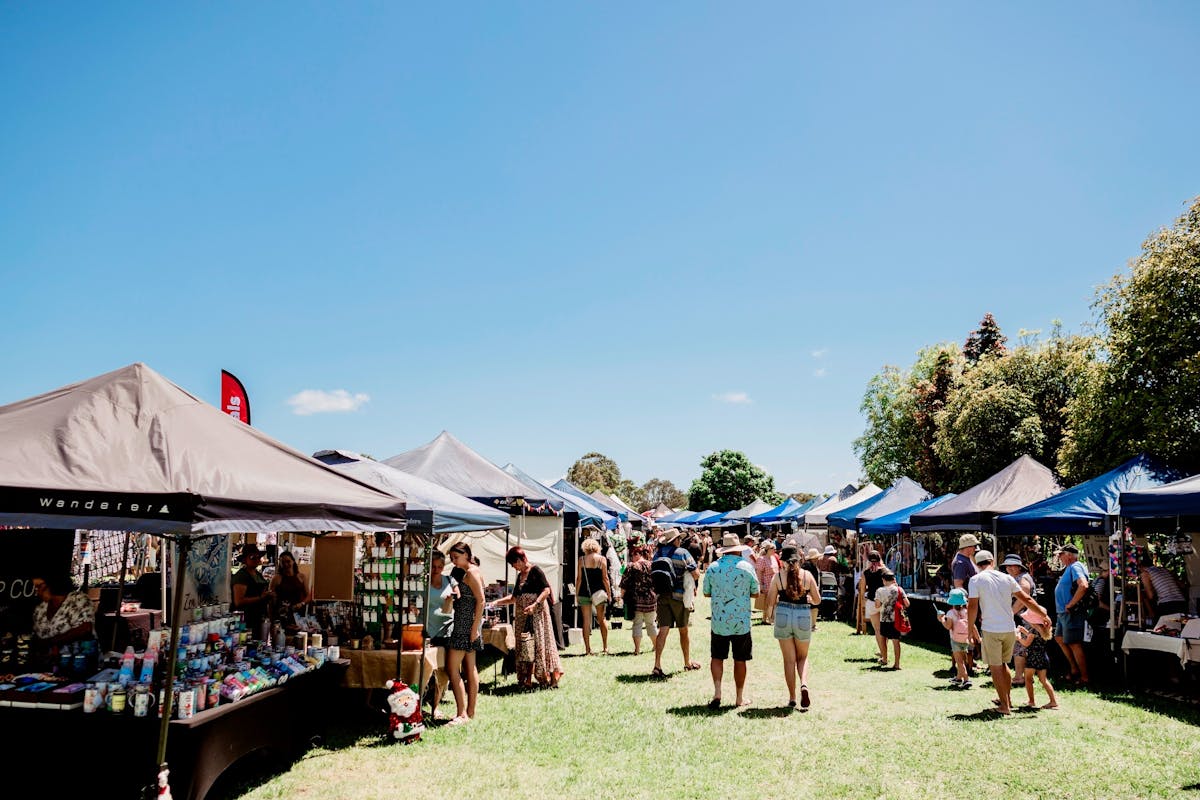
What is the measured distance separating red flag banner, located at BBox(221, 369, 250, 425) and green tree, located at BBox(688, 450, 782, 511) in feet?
161

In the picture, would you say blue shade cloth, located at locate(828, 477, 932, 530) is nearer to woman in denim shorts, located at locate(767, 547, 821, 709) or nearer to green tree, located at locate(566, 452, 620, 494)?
woman in denim shorts, located at locate(767, 547, 821, 709)

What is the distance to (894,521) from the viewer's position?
15.8 metres

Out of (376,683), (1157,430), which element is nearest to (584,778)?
(376,683)

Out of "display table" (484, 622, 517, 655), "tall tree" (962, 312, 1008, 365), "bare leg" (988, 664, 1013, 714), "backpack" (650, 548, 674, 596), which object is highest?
"tall tree" (962, 312, 1008, 365)

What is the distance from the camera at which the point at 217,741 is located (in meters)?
4.78

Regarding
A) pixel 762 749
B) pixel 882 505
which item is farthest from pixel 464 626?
pixel 882 505

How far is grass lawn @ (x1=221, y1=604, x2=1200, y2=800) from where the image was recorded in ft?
18.0

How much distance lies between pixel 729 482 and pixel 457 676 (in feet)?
178

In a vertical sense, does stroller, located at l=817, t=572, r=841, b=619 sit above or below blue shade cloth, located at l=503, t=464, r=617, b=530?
below

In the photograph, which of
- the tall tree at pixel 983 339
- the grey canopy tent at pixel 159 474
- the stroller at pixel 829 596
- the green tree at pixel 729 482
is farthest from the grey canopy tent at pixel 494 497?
the green tree at pixel 729 482

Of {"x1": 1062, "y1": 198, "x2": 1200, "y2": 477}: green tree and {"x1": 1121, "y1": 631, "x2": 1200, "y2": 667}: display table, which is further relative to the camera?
{"x1": 1062, "y1": 198, "x2": 1200, "y2": 477}: green tree

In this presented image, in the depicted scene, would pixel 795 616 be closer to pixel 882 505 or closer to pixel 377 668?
pixel 377 668

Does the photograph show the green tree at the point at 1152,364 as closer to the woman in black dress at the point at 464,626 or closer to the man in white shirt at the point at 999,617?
the man in white shirt at the point at 999,617

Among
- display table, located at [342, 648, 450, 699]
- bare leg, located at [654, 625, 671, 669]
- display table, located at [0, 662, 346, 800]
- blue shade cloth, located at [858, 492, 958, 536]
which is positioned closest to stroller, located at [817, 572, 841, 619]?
blue shade cloth, located at [858, 492, 958, 536]
